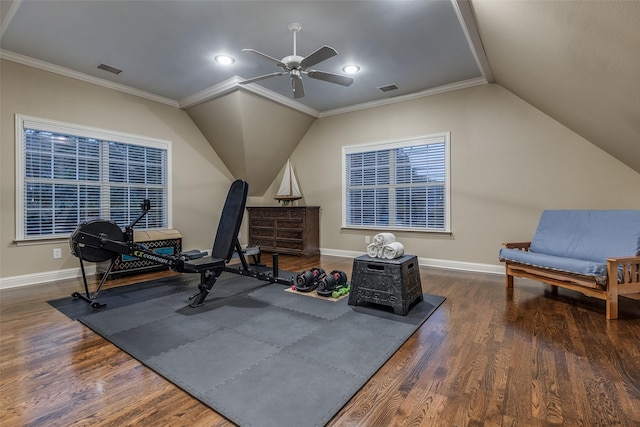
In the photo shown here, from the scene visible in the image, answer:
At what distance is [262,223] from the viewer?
651 centimetres

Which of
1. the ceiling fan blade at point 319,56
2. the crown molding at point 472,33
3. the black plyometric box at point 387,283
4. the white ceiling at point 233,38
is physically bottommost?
the black plyometric box at point 387,283

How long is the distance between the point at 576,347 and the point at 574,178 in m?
2.70

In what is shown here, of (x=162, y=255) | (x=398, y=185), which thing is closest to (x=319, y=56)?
(x=162, y=255)

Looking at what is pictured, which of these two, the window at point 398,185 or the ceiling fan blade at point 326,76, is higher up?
the ceiling fan blade at point 326,76

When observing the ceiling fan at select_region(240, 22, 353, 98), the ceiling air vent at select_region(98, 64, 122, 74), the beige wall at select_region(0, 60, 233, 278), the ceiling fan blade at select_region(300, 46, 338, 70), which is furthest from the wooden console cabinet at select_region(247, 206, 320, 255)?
the ceiling air vent at select_region(98, 64, 122, 74)

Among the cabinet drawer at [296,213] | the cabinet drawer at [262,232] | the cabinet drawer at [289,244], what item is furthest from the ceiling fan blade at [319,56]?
the cabinet drawer at [262,232]

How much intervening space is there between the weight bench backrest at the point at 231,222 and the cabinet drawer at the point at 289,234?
2527mm

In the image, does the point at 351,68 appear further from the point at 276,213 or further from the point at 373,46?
the point at 276,213

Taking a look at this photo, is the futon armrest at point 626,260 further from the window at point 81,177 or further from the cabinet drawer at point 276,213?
the window at point 81,177

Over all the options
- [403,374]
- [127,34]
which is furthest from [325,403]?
[127,34]

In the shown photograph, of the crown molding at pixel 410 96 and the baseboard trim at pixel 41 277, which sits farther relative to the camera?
the crown molding at pixel 410 96

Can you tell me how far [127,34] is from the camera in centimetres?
332

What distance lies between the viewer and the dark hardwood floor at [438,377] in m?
1.52

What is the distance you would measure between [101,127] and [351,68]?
3.83 meters
